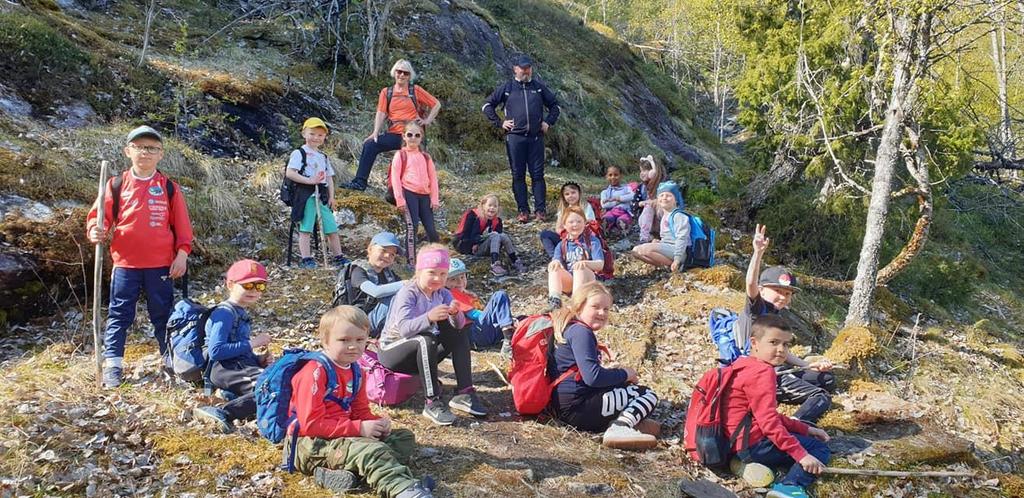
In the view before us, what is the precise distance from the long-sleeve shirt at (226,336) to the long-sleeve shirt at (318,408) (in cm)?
114

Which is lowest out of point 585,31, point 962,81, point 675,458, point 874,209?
point 675,458

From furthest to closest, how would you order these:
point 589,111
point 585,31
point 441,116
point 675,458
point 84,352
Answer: point 585,31, point 589,111, point 441,116, point 84,352, point 675,458

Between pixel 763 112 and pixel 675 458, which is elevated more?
pixel 763 112

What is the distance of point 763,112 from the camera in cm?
1197

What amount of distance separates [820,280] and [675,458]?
5.93 m

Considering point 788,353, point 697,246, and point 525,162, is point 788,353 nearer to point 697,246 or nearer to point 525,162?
point 697,246

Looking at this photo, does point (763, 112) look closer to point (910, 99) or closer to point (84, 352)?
point (910, 99)

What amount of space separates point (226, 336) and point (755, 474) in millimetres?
4062

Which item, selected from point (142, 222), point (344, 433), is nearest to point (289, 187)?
point (142, 222)

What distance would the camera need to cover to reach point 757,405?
14.9 ft

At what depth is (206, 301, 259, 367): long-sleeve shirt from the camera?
4.92 metres

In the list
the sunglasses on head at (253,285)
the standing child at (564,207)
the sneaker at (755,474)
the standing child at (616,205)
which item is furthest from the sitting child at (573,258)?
the sunglasses on head at (253,285)

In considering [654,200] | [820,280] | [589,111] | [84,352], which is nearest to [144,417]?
[84,352]

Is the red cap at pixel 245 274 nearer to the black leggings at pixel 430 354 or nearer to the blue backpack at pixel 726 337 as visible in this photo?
the black leggings at pixel 430 354
